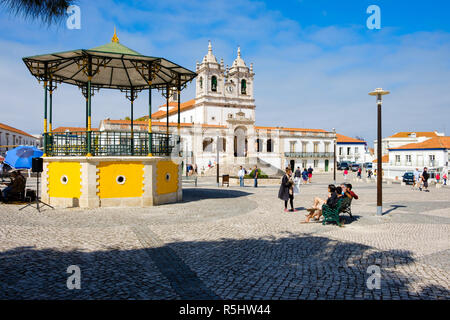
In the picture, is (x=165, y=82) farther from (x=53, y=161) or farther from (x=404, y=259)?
(x=404, y=259)

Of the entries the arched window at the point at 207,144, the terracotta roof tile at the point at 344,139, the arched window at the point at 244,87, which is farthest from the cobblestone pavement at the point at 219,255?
the terracotta roof tile at the point at 344,139

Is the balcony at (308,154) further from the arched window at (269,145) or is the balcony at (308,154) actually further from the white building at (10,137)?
the white building at (10,137)

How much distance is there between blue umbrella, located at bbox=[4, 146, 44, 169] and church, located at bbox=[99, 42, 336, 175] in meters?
28.7

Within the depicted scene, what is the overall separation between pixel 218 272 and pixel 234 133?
48.7 metres

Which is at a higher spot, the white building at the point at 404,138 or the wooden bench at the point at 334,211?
the white building at the point at 404,138

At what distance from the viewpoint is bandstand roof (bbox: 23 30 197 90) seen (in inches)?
523

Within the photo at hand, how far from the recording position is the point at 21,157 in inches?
631

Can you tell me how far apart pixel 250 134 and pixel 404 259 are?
48889 millimetres

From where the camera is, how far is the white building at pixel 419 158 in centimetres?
4034

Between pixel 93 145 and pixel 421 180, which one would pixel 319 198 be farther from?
pixel 421 180

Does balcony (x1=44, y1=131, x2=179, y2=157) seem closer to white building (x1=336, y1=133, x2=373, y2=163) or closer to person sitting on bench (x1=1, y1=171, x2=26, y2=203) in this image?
person sitting on bench (x1=1, y1=171, x2=26, y2=203)

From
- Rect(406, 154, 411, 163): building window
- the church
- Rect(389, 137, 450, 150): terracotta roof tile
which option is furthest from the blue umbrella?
Rect(389, 137, 450, 150): terracotta roof tile

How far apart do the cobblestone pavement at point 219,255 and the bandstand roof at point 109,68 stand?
590 centimetres

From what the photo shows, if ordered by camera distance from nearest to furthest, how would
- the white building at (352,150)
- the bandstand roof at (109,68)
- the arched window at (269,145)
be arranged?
1. the bandstand roof at (109,68)
2. the arched window at (269,145)
3. the white building at (352,150)
